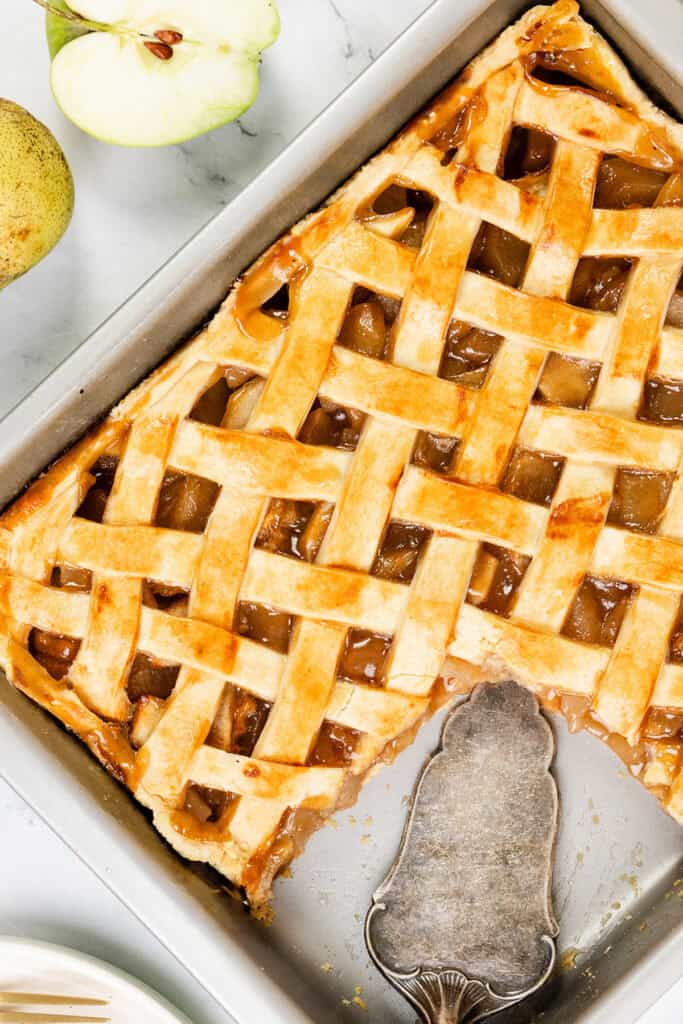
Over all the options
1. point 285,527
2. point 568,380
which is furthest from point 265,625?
point 568,380

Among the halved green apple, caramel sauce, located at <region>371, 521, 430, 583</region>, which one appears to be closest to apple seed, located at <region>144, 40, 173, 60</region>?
the halved green apple

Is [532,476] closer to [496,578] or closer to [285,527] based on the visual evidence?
[496,578]

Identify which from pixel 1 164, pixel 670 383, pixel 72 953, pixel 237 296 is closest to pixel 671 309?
pixel 670 383

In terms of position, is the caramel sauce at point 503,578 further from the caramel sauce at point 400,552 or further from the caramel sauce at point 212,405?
the caramel sauce at point 212,405

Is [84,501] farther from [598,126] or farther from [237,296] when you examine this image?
[598,126]

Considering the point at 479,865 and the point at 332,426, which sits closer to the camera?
the point at 332,426
